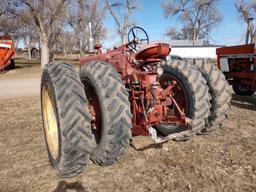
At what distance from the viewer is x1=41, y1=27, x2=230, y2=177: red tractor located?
131 inches

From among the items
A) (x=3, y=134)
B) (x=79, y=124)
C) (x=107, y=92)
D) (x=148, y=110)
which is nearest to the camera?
(x=79, y=124)

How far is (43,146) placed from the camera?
5016 millimetres

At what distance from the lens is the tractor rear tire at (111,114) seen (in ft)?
11.4

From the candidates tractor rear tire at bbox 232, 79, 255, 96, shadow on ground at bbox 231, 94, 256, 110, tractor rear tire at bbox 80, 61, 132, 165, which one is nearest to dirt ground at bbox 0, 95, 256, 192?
tractor rear tire at bbox 80, 61, 132, 165

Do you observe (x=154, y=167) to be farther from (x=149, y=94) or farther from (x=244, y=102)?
(x=244, y=102)

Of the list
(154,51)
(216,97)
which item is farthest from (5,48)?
(216,97)

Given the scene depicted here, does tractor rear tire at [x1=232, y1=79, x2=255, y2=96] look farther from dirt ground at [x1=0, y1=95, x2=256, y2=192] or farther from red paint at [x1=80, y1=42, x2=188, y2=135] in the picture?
red paint at [x1=80, y1=42, x2=188, y2=135]

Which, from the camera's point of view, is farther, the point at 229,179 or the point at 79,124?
the point at 229,179

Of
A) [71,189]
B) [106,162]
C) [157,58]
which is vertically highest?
[157,58]

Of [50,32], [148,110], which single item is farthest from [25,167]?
[50,32]

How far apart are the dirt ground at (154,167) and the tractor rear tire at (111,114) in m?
0.36

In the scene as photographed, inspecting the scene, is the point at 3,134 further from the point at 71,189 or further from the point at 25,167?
→ the point at 71,189

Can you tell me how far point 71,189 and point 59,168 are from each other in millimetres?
312

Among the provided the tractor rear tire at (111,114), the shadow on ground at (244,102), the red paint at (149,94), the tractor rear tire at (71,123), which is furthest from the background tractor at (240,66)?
the tractor rear tire at (71,123)
